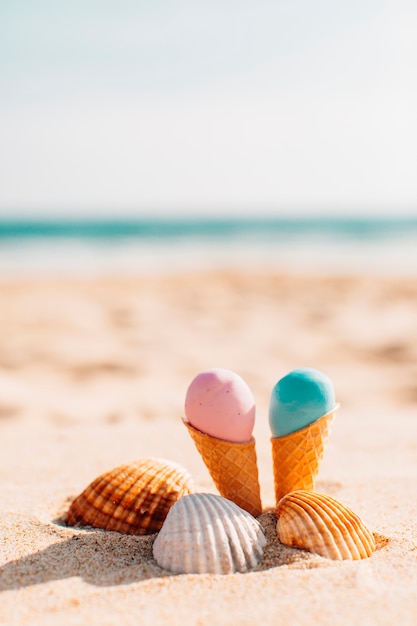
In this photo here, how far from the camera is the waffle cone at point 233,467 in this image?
8.16ft

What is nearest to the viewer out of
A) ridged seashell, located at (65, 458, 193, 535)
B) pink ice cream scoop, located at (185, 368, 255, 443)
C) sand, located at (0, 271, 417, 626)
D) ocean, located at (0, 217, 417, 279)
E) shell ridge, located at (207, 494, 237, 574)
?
sand, located at (0, 271, 417, 626)

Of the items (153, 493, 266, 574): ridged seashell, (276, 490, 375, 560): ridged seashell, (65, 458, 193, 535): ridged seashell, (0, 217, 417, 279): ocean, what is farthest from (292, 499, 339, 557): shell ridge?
(0, 217, 417, 279): ocean

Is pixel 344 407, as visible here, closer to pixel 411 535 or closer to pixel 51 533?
pixel 411 535

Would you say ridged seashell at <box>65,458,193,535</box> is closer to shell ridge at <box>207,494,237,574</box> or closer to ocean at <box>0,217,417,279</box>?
shell ridge at <box>207,494,237,574</box>

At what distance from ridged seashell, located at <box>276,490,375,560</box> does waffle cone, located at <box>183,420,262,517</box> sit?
25cm

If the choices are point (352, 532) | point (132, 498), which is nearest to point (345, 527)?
point (352, 532)

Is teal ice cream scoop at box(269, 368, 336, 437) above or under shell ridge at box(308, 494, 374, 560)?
above

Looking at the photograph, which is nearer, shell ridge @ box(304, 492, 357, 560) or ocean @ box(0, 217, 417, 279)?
shell ridge @ box(304, 492, 357, 560)

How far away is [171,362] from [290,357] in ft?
Answer: 4.03

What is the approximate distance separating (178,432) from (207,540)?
Answer: 2.07m

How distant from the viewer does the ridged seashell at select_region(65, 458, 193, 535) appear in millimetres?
2545

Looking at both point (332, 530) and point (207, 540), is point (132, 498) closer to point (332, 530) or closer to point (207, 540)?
point (207, 540)

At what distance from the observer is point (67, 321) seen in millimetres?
8109

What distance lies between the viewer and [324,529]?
225 cm
